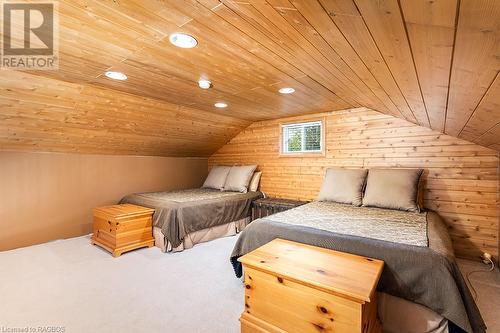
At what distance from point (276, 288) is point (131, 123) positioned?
2755 millimetres

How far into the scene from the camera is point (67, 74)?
203 centimetres

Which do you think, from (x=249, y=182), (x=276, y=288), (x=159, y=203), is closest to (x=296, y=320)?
(x=276, y=288)

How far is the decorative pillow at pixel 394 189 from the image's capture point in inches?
103

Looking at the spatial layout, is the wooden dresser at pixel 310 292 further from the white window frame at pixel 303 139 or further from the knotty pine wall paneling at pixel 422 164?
the white window frame at pixel 303 139

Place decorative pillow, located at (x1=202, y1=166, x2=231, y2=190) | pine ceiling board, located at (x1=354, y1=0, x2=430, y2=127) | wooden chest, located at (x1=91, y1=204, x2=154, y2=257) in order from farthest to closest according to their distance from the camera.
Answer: decorative pillow, located at (x1=202, y1=166, x2=231, y2=190)
wooden chest, located at (x1=91, y1=204, x2=154, y2=257)
pine ceiling board, located at (x1=354, y1=0, x2=430, y2=127)

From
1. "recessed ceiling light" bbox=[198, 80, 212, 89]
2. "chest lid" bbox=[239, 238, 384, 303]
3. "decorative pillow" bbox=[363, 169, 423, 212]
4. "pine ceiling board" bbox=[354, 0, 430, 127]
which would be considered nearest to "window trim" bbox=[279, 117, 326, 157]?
"decorative pillow" bbox=[363, 169, 423, 212]

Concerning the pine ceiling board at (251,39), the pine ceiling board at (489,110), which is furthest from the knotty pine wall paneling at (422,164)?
the pine ceiling board at (251,39)

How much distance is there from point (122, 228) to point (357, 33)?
299 cm

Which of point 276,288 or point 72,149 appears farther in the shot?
point 72,149

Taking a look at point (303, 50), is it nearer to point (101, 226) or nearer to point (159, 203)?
point (159, 203)

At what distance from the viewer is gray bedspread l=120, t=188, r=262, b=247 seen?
2.96 m

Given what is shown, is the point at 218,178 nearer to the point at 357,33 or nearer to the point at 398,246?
the point at 398,246

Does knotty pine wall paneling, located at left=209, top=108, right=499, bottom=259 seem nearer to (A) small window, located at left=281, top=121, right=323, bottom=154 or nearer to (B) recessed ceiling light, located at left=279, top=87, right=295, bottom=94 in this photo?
(A) small window, located at left=281, top=121, right=323, bottom=154

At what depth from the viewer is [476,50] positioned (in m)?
0.72
